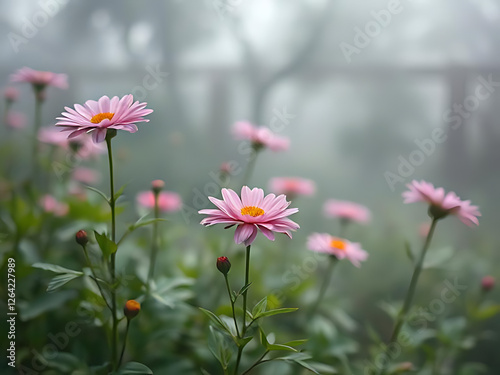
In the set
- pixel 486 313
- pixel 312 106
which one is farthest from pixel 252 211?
pixel 312 106

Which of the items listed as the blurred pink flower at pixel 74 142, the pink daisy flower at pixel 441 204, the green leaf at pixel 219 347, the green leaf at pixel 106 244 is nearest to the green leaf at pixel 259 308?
the green leaf at pixel 219 347

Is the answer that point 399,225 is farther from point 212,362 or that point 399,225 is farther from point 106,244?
point 106,244

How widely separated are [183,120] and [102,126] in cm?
85

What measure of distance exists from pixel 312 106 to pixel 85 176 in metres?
0.71

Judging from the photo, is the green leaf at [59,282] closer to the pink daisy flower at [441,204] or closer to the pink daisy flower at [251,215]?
the pink daisy flower at [251,215]

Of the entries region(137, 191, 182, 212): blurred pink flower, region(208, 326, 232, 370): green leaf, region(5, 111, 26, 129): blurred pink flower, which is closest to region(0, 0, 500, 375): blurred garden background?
region(5, 111, 26, 129): blurred pink flower

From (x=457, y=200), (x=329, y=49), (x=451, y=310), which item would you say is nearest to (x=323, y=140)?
(x=329, y=49)

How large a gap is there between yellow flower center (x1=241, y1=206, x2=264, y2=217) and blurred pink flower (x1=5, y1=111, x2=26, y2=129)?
78cm

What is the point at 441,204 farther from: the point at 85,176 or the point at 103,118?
the point at 85,176

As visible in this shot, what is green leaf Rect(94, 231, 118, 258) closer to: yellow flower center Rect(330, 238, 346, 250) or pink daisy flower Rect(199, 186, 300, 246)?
pink daisy flower Rect(199, 186, 300, 246)

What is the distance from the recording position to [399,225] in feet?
4.03

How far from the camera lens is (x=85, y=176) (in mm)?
1159

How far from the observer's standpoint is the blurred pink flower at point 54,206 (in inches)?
35.8

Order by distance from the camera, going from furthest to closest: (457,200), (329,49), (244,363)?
(329,49), (244,363), (457,200)
